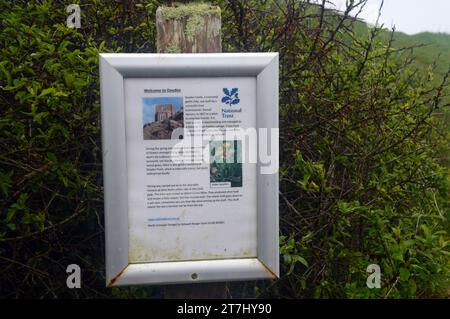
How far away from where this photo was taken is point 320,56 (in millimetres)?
2932

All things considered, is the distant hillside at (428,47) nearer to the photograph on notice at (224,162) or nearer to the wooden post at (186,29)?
the wooden post at (186,29)

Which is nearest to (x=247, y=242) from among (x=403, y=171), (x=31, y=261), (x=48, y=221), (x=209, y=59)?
(x=209, y=59)

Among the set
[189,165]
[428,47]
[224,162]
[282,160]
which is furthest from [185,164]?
[428,47]

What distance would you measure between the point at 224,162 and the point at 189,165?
5.3 inches

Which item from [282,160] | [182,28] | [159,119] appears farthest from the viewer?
[282,160]

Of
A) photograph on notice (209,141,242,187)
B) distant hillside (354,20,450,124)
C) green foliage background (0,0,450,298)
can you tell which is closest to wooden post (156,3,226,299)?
photograph on notice (209,141,242,187)

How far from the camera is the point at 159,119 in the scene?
1.84 m

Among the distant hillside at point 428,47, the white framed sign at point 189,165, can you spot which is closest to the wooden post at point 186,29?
the white framed sign at point 189,165

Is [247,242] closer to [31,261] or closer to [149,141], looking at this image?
[149,141]

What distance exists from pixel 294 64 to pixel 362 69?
0.46 metres

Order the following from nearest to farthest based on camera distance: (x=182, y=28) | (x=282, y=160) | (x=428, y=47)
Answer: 1. (x=182, y=28)
2. (x=282, y=160)
3. (x=428, y=47)

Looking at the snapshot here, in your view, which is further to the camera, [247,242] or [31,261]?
[31,261]

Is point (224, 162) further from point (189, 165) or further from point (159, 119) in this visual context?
point (159, 119)

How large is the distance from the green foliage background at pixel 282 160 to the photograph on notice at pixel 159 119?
2.07ft
